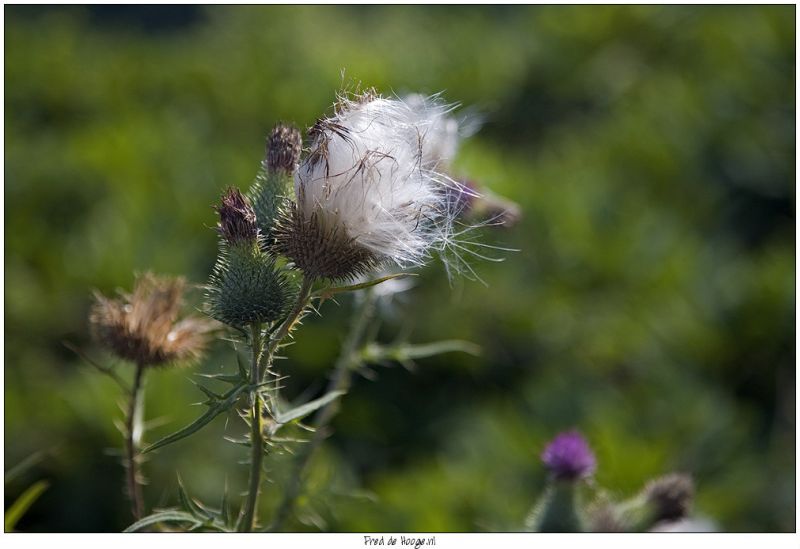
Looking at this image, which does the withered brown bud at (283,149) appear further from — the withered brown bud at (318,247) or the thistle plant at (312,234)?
the withered brown bud at (318,247)

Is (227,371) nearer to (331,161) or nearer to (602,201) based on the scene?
(331,161)

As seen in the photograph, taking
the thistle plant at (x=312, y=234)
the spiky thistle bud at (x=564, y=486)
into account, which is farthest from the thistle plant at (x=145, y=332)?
the spiky thistle bud at (x=564, y=486)

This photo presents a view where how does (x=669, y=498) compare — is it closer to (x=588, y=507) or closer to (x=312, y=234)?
(x=588, y=507)

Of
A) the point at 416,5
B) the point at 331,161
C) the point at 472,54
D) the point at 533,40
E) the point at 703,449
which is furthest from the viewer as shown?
the point at 416,5

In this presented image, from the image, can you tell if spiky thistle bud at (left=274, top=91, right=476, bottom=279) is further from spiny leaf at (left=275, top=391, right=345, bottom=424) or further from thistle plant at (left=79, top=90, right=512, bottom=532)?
spiny leaf at (left=275, top=391, right=345, bottom=424)

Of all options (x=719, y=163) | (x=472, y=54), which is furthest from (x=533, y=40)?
(x=719, y=163)

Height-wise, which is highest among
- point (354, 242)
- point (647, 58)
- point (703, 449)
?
point (354, 242)
